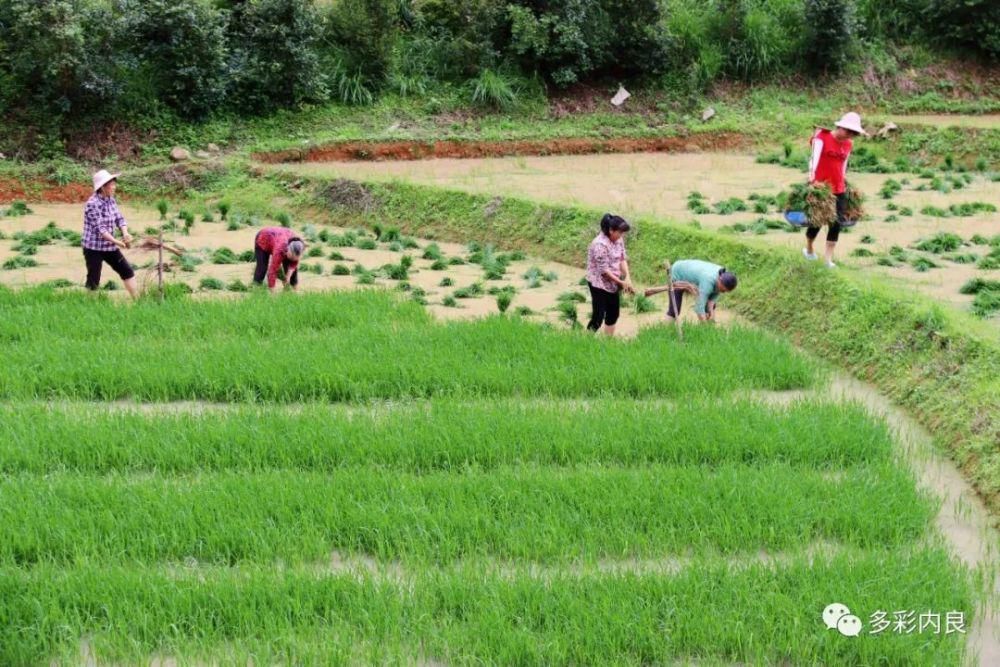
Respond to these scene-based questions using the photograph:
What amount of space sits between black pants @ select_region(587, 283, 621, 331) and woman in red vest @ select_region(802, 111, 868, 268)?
203 centimetres

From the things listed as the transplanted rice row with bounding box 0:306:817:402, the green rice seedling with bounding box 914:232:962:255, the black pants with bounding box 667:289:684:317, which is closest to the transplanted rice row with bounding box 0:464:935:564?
the transplanted rice row with bounding box 0:306:817:402

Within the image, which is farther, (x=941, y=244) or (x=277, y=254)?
(x=941, y=244)

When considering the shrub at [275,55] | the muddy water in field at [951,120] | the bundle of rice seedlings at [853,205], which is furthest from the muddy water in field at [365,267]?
the muddy water in field at [951,120]

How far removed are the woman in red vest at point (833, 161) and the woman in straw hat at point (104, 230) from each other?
5735 millimetres

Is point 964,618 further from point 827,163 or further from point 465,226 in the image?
point 465,226

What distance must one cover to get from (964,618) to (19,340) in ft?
22.9

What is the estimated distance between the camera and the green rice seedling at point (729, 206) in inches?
558

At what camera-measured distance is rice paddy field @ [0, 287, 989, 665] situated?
4.74 m

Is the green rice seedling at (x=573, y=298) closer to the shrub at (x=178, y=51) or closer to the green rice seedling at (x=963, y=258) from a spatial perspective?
the green rice seedling at (x=963, y=258)

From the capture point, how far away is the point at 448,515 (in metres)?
5.76

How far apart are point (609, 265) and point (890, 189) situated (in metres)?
7.68

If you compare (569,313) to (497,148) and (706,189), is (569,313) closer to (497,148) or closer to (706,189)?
(706,189)

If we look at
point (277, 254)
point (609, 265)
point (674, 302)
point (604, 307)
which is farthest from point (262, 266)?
point (674, 302)

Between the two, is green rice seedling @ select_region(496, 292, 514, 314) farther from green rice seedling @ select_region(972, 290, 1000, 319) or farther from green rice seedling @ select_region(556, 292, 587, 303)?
green rice seedling @ select_region(972, 290, 1000, 319)
